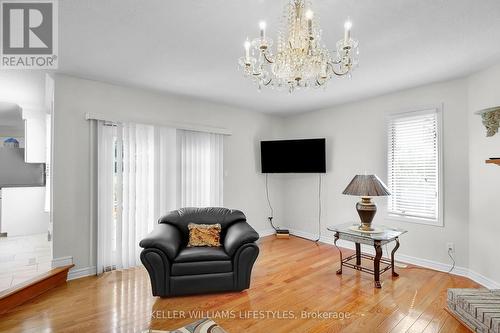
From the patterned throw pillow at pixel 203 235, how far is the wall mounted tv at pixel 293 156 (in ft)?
6.87

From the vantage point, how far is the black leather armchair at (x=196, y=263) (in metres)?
2.55

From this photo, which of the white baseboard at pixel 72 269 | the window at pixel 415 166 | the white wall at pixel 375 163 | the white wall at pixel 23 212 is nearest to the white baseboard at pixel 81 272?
the white baseboard at pixel 72 269

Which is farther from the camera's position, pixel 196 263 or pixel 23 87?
pixel 23 87

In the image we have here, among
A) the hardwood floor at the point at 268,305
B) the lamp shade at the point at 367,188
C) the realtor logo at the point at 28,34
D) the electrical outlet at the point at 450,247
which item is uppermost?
the realtor logo at the point at 28,34

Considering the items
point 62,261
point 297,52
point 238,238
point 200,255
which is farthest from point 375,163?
point 62,261

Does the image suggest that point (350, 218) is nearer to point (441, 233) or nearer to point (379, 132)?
point (441, 233)

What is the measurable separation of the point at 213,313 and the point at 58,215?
7.44 feet

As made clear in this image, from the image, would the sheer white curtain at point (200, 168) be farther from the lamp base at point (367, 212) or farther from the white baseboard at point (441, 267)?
the white baseboard at point (441, 267)

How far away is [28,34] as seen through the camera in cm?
214

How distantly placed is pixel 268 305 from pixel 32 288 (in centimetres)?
250

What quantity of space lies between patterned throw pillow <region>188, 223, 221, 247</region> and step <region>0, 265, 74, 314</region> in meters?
1.55

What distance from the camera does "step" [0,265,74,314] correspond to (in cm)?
239

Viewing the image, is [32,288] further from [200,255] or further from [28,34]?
[28,34]

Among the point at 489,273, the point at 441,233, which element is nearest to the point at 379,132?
the point at 441,233
